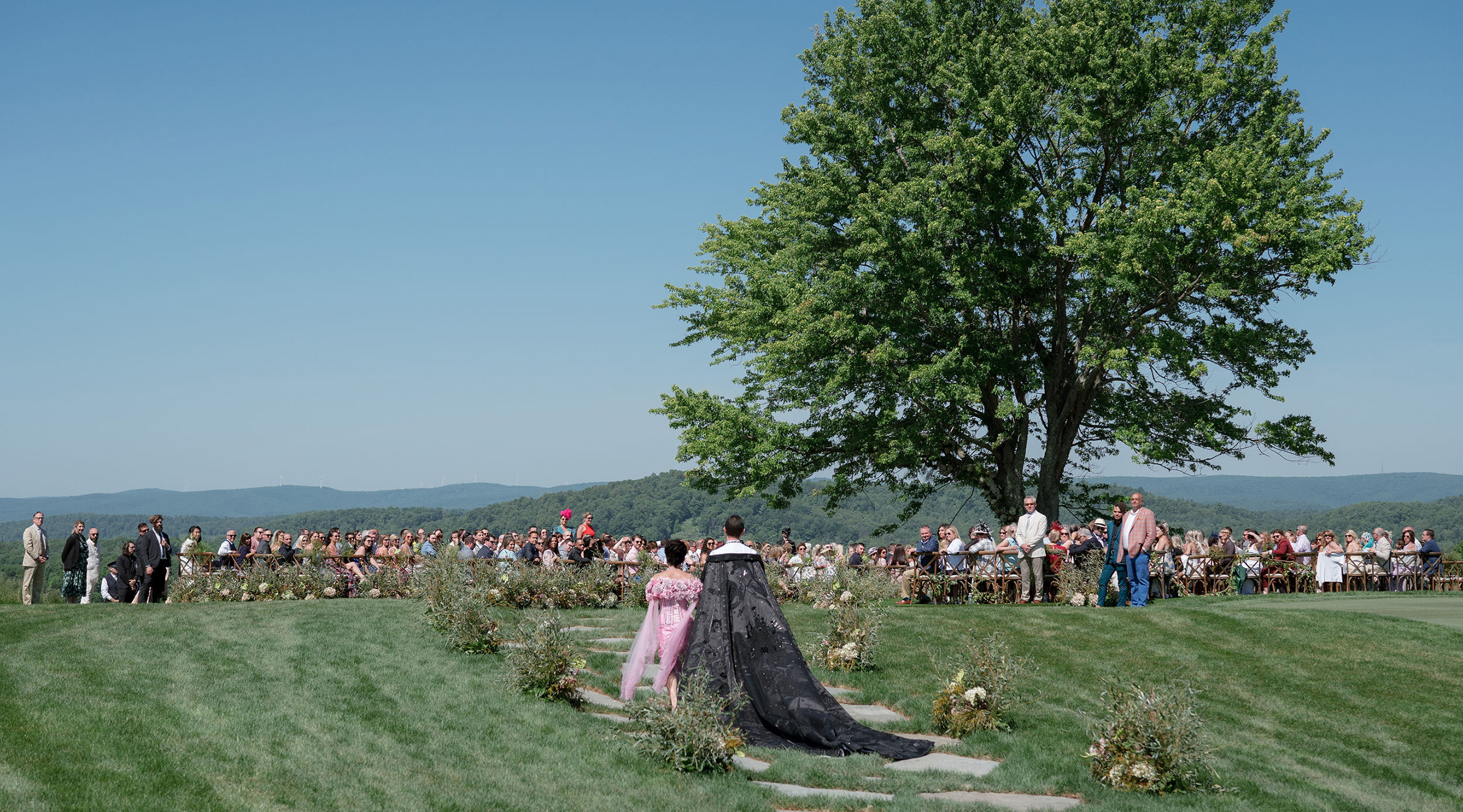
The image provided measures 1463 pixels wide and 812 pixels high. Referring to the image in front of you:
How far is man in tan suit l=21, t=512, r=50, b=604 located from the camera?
19.4 meters

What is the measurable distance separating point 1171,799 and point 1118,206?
54.7ft

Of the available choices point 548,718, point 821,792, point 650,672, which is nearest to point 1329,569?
point 650,672

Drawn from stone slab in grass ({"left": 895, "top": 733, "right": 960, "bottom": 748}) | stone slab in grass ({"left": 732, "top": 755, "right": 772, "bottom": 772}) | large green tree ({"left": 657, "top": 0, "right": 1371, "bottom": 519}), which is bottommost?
stone slab in grass ({"left": 895, "top": 733, "right": 960, "bottom": 748})

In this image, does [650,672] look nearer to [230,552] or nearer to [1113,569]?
[1113,569]

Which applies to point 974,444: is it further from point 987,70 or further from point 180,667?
point 180,667

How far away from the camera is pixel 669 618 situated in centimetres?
980

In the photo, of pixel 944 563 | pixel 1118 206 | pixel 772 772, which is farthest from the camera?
pixel 1118 206

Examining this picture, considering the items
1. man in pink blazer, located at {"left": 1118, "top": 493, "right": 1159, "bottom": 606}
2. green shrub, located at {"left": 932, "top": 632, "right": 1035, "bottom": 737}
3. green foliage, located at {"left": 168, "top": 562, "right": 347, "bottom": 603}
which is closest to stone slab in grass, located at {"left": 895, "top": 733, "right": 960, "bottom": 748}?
green shrub, located at {"left": 932, "top": 632, "right": 1035, "bottom": 737}

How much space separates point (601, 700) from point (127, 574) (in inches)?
561

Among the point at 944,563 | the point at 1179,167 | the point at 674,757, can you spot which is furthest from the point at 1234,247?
the point at 674,757

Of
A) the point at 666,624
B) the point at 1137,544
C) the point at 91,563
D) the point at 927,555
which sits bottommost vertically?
the point at 91,563

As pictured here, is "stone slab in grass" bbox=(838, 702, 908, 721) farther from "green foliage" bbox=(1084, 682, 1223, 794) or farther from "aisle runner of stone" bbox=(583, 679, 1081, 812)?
"green foliage" bbox=(1084, 682, 1223, 794)

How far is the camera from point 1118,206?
71.1 ft

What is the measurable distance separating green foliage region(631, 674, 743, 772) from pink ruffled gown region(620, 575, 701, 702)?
127 centimetres
